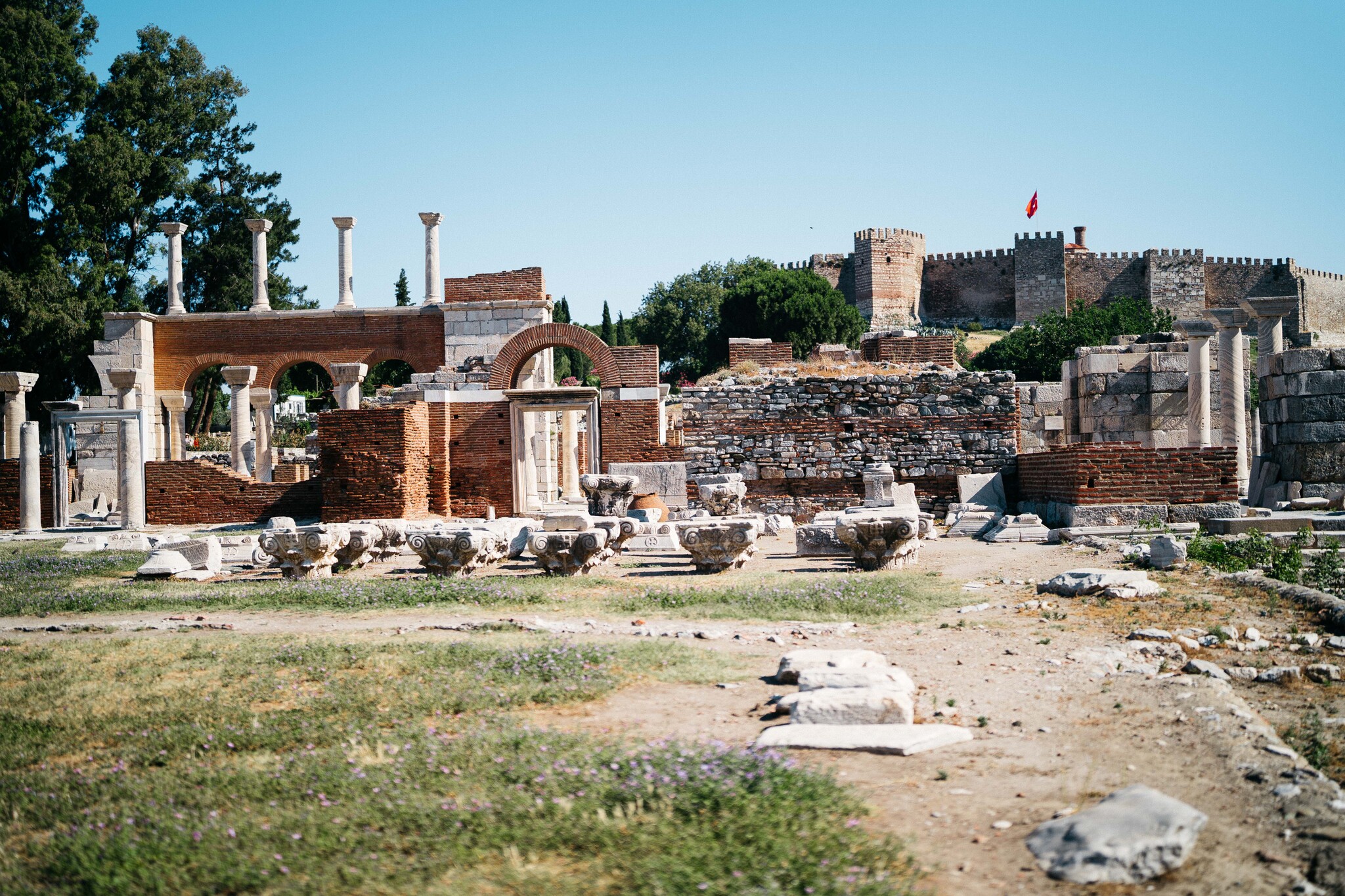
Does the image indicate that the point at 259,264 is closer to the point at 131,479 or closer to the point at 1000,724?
the point at 131,479

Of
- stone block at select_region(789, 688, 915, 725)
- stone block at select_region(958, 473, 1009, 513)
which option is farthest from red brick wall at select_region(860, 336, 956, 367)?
stone block at select_region(789, 688, 915, 725)

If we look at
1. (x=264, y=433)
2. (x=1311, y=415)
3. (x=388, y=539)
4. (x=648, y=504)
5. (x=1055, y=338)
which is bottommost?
(x=388, y=539)

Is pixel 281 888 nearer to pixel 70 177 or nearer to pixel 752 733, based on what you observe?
pixel 752 733

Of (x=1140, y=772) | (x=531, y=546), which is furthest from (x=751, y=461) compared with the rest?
(x=1140, y=772)

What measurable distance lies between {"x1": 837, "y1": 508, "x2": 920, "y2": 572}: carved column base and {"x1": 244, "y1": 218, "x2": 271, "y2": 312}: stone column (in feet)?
66.5

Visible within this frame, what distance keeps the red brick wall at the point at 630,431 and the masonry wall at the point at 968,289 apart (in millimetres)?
49698

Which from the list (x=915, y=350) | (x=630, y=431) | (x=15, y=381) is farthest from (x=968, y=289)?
(x=15, y=381)

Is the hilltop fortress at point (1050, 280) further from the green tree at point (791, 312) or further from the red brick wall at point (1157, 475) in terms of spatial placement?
the red brick wall at point (1157, 475)

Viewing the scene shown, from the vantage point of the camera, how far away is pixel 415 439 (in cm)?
2170

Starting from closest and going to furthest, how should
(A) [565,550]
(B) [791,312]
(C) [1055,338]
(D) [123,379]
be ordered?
1. (A) [565,550]
2. (D) [123,379]
3. (C) [1055,338]
4. (B) [791,312]

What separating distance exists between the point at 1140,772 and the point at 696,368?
5623 cm

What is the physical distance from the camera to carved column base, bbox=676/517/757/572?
12062 mm

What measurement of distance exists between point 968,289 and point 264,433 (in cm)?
5244

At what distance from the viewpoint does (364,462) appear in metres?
20.6
